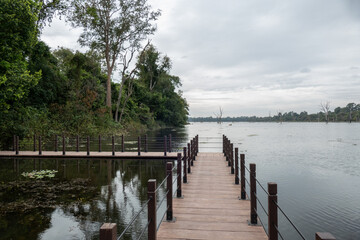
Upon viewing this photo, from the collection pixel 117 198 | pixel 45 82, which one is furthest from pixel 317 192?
pixel 45 82

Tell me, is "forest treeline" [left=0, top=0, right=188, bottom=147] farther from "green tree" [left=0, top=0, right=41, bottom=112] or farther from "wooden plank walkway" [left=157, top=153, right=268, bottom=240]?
"wooden plank walkway" [left=157, top=153, right=268, bottom=240]

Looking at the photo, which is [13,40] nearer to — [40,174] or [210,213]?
[40,174]

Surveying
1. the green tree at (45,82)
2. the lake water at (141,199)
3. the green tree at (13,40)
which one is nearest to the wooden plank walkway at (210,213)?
the lake water at (141,199)

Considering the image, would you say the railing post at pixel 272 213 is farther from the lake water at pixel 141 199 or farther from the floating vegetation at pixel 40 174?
the floating vegetation at pixel 40 174

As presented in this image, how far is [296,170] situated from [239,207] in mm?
11928

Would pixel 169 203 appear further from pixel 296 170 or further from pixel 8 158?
pixel 8 158

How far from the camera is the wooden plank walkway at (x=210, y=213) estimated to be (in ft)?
15.3

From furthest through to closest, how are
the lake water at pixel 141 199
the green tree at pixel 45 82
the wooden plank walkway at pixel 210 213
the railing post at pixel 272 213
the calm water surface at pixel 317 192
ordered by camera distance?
the green tree at pixel 45 82, the calm water surface at pixel 317 192, the lake water at pixel 141 199, the wooden plank walkway at pixel 210 213, the railing post at pixel 272 213

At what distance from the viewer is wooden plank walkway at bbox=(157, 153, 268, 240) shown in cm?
465

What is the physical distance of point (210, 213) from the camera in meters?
5.75

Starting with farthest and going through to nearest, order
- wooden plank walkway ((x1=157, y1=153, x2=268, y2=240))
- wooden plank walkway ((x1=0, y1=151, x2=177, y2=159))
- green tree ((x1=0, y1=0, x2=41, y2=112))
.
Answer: green tree ((x1=0, y1=0, x2=41, y2=112)) < wooden plank walkway ((x1=0, y1=151, x2=177, y2=159)) < wooden plank walkway ((x1=157, y1=153, x2=268, y2=240))

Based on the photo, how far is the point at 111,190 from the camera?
31.3ft

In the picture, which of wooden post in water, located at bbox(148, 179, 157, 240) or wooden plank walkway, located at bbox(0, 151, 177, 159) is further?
wooden plank walkway, located at bbox(0, 151, 177, 159)

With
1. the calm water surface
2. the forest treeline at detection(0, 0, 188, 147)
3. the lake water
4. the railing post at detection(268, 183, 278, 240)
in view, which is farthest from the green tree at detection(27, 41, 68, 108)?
the railing post at detection(268, 183, 278, 240)
